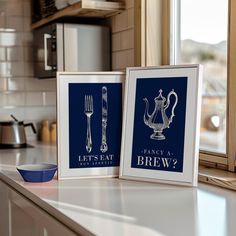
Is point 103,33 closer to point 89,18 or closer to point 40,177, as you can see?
point 89,18

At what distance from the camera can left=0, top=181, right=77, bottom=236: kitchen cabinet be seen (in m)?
1.52

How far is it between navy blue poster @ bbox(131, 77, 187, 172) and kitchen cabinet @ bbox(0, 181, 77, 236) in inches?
17.8

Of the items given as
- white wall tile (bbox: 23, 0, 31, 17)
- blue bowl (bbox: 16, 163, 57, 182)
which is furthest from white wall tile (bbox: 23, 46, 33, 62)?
blue bowl (bbox: 16, 163, 57, 182)

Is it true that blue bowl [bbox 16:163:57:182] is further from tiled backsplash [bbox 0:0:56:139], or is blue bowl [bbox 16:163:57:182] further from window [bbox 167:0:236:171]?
tiled backsplash [bbox 0:0:56:139]

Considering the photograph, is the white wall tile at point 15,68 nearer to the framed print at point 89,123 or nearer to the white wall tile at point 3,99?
the white wall tile at point 3,99

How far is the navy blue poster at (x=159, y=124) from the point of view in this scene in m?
1.84

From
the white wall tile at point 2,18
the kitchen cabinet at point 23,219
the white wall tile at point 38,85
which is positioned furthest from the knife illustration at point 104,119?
the white wall tile at point 2,18

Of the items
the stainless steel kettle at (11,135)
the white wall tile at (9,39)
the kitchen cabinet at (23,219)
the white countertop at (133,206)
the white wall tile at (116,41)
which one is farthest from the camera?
the white wall tile at (9,39)

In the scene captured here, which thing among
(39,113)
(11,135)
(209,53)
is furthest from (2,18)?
(209,53)

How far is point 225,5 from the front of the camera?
1.99 meters

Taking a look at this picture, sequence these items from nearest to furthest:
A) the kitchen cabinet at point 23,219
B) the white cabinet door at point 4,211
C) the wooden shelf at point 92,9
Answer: the kitchen cabinet at point 23,219
the white cabinet door at point 4,211
the wooden shelf at point 92,9

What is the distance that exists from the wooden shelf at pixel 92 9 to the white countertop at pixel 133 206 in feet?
3.01

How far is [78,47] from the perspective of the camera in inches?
105

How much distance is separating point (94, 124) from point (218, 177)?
0.54m
